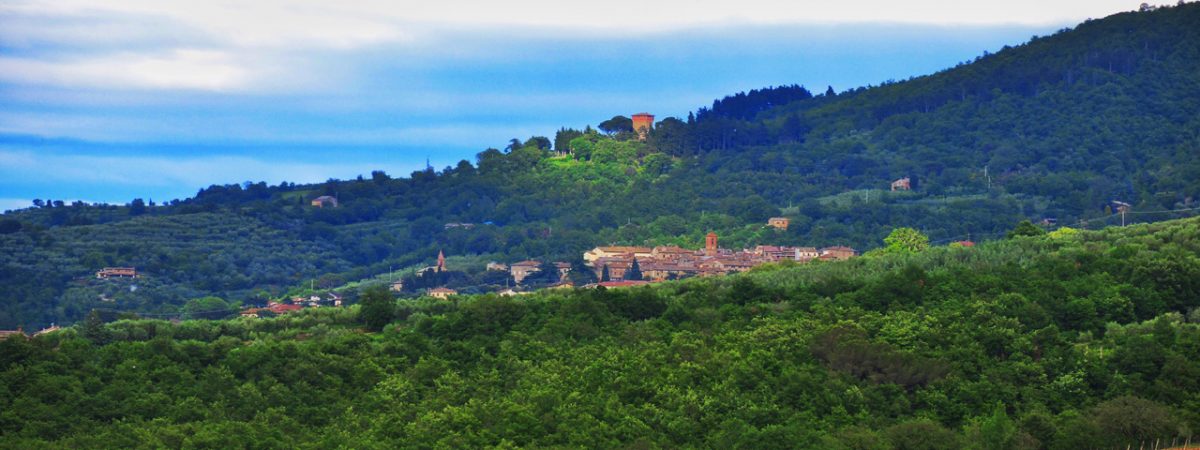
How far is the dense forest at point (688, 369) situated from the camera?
3016 centimetres

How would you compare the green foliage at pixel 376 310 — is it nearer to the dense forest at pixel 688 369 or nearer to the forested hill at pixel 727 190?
the dense forest at pixel 688 369

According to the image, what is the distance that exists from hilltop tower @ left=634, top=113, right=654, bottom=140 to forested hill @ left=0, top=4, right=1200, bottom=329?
83 centimetres

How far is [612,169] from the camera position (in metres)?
117

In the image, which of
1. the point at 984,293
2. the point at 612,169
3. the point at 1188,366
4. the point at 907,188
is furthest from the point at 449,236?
the point at 1188,366

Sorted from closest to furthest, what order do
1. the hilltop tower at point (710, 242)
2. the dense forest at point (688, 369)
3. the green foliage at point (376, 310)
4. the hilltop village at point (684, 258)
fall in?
the dense forest at point (688, 369), the green foliage at point (376, 310), the hilltop village at point (684, 258), the hilltop tower at point (710, 242)

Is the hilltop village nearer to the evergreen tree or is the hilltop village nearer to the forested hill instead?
the evergreen tree

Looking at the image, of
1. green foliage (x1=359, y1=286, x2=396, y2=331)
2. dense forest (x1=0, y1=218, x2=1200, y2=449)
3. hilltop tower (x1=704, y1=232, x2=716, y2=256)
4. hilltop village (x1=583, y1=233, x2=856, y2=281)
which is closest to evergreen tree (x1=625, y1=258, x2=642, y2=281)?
hilltop village (x1=583, y1=233, x2=856, y2=281)

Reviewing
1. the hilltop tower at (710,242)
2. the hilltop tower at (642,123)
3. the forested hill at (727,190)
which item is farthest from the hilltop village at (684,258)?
the hilltop tower at (642,123)

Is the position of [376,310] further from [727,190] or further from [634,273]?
[727,190]

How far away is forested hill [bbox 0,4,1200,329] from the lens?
3647 inches

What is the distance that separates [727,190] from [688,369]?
7463 cm

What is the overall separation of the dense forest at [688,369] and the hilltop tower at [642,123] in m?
81.3

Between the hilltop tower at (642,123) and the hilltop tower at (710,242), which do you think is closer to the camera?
the hilltop tower at (710,242)

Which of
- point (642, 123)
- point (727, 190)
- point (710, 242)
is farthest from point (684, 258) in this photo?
point (642, 123)
